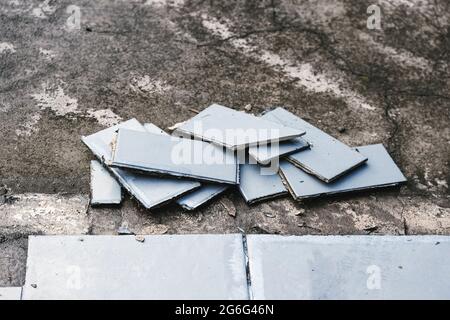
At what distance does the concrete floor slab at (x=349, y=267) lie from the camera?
2506 mm

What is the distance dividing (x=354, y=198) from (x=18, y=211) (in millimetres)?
1723

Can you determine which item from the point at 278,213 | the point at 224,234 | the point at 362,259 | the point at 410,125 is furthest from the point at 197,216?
the point at 410,125

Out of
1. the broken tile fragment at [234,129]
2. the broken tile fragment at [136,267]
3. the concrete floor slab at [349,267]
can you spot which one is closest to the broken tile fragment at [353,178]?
the broken tile fragment at [234,129]

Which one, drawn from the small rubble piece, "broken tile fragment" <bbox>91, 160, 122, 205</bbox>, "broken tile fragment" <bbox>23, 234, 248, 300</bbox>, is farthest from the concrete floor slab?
"broken tile fragment" <bbox>91, 160, 122, 205</bbox>

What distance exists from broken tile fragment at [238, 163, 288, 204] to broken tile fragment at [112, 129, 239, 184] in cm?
6

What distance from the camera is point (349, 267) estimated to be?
2.61 metres

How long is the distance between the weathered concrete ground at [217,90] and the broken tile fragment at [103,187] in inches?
1.9

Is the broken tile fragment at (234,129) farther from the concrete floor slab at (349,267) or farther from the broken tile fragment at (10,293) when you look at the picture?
the broken tile fragment at (10,293)

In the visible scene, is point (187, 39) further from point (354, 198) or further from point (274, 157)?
point (354, 198)

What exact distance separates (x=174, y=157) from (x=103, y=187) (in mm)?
390

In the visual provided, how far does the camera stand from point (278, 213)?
9.50 feet

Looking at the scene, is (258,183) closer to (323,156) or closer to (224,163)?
(224,163)

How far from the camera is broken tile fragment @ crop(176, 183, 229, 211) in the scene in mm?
2819

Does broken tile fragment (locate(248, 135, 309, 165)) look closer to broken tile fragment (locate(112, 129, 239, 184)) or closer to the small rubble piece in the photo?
broken tile fragment (locate(112, 129, 239, 184))
